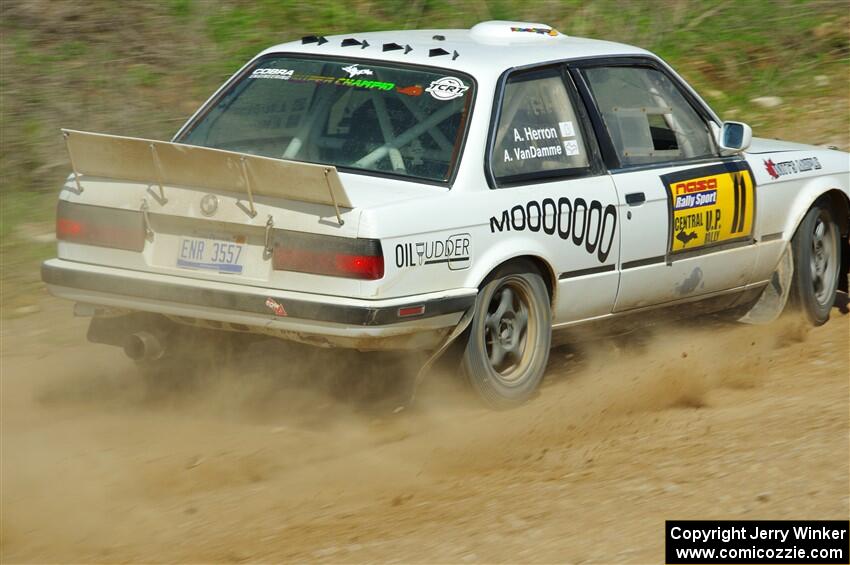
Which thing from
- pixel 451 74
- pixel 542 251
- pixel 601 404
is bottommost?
pixel 601 404

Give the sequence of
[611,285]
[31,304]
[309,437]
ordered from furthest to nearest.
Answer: [31,304] → [611,285] → [309,437]

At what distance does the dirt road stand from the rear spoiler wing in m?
0.95

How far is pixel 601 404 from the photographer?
6242 millimetres

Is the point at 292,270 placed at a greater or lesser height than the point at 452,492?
greater

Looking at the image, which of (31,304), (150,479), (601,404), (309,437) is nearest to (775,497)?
(601,404)

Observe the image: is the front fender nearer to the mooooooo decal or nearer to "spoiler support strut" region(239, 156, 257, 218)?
the mooooooo decal

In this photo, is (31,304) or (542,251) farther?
(31,304)

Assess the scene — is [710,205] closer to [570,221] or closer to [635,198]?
[635,198]

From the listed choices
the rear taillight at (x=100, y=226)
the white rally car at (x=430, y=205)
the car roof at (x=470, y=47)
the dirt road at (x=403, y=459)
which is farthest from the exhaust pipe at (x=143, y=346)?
the car roof at (x=470, y=47)

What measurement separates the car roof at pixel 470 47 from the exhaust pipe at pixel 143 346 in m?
1.71

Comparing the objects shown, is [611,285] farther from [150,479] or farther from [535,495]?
[150,479]

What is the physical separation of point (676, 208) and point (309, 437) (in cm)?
240

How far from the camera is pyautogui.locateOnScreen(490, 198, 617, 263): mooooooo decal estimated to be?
19.3ft

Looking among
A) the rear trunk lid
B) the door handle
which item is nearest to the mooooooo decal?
the door handle
